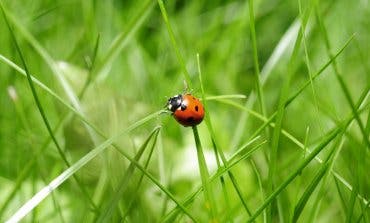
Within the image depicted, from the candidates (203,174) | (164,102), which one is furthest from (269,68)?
(203,174)

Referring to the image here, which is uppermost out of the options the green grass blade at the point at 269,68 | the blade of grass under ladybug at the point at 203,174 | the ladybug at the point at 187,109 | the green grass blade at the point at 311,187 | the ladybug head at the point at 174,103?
the green grass blade at the point at 269,68

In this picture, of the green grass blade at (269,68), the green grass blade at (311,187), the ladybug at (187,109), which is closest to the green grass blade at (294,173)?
the green grass blade at (311,187)

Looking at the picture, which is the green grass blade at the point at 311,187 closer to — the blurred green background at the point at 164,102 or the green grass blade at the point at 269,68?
the blurred green background at the point at 164,102

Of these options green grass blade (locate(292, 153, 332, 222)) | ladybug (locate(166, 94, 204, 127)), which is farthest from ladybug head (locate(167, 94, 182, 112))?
green grass blade (locate(292, 153, 332, 222))

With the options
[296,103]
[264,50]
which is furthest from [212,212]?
[264,50]

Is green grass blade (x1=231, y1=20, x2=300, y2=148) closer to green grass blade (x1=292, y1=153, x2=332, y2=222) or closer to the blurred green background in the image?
the blurred green background

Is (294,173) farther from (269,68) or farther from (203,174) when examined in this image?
(269,68)

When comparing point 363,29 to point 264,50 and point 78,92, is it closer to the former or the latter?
point 264,50
